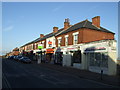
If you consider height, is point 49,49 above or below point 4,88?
above

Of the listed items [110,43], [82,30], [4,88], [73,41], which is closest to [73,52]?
[73,41]

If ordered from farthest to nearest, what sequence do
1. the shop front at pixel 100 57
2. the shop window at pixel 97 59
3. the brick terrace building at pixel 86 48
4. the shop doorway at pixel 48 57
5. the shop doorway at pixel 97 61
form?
the shop doorway at pixel 48 57 → the shop window at pixel 97 59 → the shop doorway at pixel 97 61 → the brick terrace building at pixel 86 48 → the shop front at pixel 100 57

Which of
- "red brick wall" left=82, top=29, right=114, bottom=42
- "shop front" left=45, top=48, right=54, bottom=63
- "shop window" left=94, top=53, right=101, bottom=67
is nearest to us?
"shop window" left=94, top=53, right=101, bottom=67

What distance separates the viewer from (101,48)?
17.5 m

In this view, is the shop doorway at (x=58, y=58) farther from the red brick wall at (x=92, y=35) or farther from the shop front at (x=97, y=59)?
the shop front at (x=97, y=59)

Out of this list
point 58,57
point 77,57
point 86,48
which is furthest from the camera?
point 58,57

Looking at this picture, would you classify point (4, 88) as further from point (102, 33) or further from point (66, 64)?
point (102, 33)

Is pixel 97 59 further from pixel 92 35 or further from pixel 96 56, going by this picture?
pixel 92 35

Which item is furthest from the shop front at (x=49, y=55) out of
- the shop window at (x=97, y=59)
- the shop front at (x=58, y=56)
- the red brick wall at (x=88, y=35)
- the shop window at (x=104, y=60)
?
the shop window at (x=104, y=60)

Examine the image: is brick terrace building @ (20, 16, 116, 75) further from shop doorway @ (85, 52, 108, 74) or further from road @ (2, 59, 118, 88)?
road @ (2, 59, 118, 88)

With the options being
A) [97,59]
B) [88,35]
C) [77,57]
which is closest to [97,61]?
[97,59]

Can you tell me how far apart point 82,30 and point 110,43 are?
22.0ft

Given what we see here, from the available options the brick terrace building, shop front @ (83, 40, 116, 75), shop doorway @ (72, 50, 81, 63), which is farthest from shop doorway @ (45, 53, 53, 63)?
shop front @ (83, 40, 116, 75)

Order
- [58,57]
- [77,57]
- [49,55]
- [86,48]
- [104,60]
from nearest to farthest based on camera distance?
[104,60] → [86,48] → [77,57] → [58,57] → [49,55]
